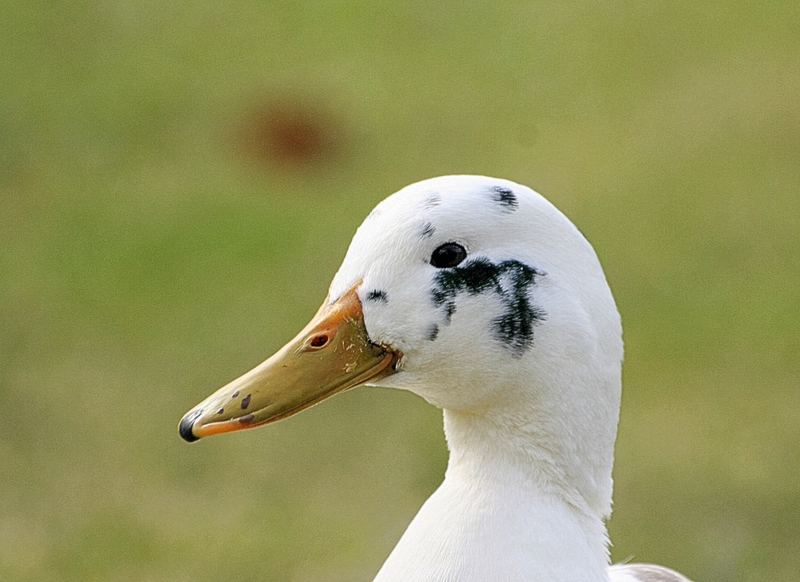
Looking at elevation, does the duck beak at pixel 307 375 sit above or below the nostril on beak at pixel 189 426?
above

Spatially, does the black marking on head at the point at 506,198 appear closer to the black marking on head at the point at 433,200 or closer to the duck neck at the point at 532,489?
the black marking on head at the point at 433,200

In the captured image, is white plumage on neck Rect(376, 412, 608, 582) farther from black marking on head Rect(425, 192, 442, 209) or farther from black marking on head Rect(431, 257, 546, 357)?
black marking on head Rect(425, 192, 442, 209)

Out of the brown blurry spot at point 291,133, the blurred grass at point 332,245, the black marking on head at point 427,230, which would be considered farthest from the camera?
the brown blurry spot at point 291,133

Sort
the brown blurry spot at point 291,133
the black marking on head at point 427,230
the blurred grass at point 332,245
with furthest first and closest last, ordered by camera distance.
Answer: the brown blurry spot at point 291,133 < the blurred grass at point 332,245 < the black marking on head at point 427,230

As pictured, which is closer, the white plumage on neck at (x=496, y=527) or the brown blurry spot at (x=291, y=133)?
the white plumage on neck at (x=496, y=527)

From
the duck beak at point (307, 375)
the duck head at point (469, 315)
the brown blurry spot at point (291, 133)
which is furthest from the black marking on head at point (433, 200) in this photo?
the brown blurry spot at point (291, 133)

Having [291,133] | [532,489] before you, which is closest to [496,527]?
[532,489]

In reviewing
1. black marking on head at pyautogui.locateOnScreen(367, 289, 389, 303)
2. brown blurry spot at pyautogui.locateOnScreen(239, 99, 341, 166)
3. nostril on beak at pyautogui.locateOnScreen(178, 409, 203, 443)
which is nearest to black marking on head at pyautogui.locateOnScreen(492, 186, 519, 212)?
black marking on head at pyautogui.locateOnScreen(367, 289, 389, 303)

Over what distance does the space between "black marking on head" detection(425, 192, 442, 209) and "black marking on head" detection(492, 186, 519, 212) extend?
0.19ft

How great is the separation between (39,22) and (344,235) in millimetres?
1770

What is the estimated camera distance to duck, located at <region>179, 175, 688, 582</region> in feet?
4.72

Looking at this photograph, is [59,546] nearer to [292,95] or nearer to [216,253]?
[216,253]

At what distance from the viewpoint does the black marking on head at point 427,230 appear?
143 centimetres

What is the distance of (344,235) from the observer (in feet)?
13.8
